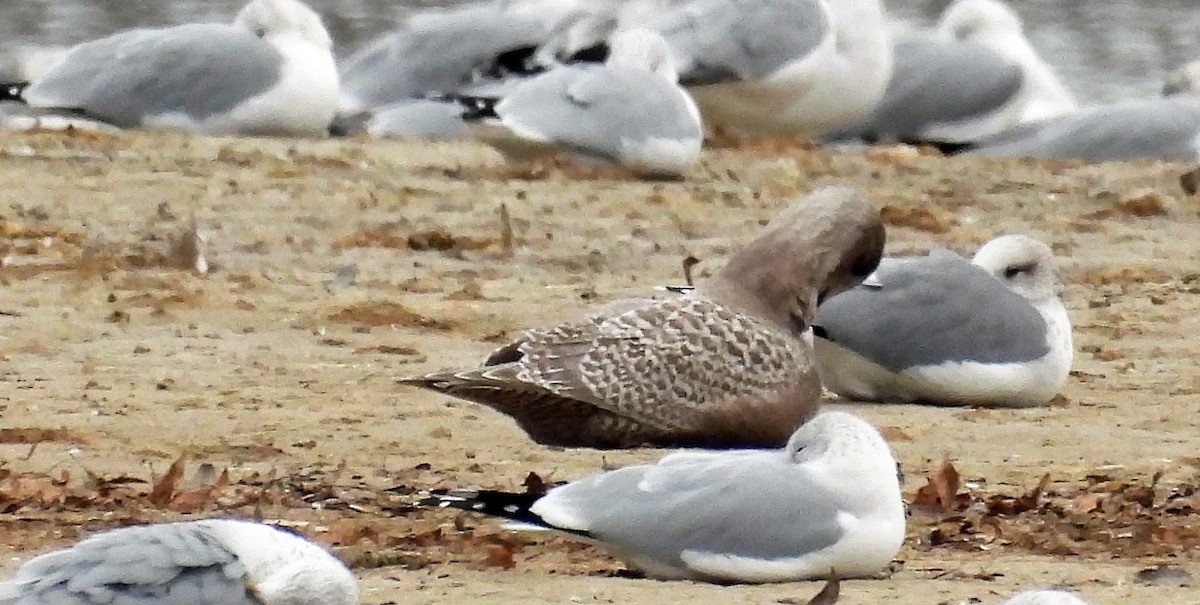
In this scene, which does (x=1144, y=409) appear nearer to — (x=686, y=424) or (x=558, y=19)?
(x=686, y=424)

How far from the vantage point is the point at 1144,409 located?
6555 millimetres

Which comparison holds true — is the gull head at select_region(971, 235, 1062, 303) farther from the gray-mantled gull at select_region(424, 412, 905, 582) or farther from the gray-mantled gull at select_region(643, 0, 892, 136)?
the gray-mantled gull at select_region(643, 0, 892, 136)

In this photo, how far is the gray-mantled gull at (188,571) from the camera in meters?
3.74

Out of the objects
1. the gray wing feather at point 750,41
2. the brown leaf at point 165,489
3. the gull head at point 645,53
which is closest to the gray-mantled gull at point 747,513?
the brown leaf at point 165,489

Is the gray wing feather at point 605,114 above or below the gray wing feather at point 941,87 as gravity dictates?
below

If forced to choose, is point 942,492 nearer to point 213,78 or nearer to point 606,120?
point 606,120

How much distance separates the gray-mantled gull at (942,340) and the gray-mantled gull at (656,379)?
65cm

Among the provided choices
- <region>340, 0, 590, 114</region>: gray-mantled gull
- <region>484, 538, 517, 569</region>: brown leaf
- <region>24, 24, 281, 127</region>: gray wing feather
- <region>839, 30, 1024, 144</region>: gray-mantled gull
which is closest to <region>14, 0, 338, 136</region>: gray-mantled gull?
<region>24, 24, 281, 127</region>: gray wing feather

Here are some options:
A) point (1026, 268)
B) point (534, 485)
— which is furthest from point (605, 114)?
point (534, 485)

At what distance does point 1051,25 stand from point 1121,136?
860 centimetres

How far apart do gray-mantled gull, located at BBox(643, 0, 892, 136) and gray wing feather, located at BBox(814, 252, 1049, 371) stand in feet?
17.2

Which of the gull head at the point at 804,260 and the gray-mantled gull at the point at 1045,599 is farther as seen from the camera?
the gull head at the point at 804,260

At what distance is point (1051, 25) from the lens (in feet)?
67.1

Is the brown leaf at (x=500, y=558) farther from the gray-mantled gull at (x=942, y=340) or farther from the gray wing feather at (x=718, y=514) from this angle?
the gray-mantled gull at (x=942, y=340)
